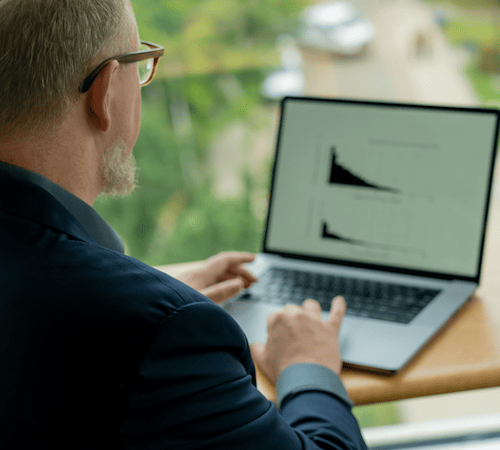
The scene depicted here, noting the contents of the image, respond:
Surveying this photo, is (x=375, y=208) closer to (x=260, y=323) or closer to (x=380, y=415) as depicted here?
(x=260, y=323)

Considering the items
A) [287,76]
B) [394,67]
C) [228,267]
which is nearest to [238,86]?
[287,76]

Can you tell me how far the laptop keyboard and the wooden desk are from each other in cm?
7

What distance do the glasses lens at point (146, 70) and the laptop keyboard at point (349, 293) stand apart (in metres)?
0.40

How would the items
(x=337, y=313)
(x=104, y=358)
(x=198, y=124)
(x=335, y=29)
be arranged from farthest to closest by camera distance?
(x=198, y=124), (x=335, y=29), (x=337, y=313), (x=104, y=358)

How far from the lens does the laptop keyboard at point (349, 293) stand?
→ 854 millimetres

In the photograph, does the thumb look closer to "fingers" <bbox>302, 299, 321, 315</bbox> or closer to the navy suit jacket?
"fingers" <bbox>302, 299, 321, 315</bbox>

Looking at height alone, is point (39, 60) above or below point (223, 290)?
above

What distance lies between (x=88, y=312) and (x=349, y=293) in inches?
22.1

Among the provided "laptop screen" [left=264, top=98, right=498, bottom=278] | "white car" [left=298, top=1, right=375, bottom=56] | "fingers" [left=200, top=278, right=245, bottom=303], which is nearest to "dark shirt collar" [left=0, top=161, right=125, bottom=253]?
"fingers" [left=200, top=278, right=245, bottom=303]

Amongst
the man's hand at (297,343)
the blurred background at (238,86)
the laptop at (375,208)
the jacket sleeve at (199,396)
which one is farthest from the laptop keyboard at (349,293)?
the blurred background at (238,86)

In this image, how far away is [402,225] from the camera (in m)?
1.01

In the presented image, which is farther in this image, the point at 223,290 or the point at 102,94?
the point at 223,290

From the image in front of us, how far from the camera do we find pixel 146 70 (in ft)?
2.37

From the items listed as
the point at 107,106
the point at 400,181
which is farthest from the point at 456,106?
the point at 107,106
